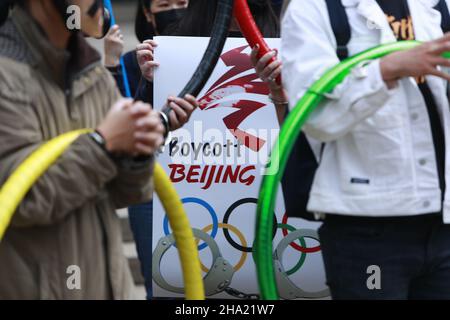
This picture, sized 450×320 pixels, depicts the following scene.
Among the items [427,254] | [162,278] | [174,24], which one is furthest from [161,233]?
[427,254]

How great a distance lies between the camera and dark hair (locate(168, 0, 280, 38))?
4.70m

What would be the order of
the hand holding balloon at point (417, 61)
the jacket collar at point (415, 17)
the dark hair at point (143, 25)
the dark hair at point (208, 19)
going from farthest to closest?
the dark hair at point (143, 25), the dark hair at point (208, 19), the jacket collar at point (415, 17), the hand holding balloon at point (417, 61)

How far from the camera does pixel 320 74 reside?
3.39 metres

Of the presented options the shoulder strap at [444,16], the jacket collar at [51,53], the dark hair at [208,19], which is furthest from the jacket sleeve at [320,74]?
the dark hair at [208,19]

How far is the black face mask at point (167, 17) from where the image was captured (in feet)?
17.2

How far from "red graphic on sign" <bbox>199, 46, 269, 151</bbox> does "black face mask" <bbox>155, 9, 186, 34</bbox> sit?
0.57m

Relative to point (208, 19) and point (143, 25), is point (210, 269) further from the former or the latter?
point (143, 25)

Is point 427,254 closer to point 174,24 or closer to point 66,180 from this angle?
point 66,180

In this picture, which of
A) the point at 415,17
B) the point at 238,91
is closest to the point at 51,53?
the point at 415,17

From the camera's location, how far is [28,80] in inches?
111

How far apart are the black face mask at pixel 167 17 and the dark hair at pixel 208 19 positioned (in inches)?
9.6

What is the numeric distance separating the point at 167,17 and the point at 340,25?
75.1 inches

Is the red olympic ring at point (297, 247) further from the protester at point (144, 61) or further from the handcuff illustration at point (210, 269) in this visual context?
the protester at point (144, 61)

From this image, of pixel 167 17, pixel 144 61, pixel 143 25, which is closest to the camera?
pixel 144 61
